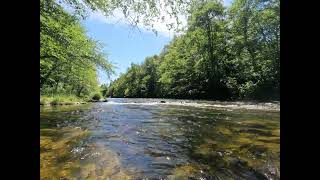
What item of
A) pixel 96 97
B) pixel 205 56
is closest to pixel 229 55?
pixel 205 56

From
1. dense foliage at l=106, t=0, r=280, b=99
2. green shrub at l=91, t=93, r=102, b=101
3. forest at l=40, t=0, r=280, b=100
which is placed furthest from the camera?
green shrub at l=91, t=93, r=102, b=101

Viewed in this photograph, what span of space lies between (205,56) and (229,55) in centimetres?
416

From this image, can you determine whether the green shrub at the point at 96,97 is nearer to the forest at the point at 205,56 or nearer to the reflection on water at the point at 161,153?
the forest at the point at 205,56

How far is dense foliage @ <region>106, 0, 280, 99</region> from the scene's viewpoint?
3878 cm

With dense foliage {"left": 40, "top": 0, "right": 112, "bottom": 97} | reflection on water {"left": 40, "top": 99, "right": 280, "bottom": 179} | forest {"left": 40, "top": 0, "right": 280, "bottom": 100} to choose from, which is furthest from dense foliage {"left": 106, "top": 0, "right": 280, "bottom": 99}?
reflection on water {"left": 40, "top": 99, "right": 280, "bottom": 179}

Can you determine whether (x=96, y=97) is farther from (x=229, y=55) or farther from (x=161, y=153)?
(x=161, y=153)

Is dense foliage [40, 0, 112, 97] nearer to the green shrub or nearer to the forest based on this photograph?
the forest

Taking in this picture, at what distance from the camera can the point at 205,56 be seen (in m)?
55.2

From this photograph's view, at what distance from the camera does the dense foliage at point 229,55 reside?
3878cm

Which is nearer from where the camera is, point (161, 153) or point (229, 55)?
point (161, 153)

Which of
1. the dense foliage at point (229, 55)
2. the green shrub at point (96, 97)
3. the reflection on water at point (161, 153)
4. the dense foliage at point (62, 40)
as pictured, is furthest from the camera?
the green shrub at point (96, 97)

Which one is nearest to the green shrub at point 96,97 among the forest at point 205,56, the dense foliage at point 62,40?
the forest at point 205,56
